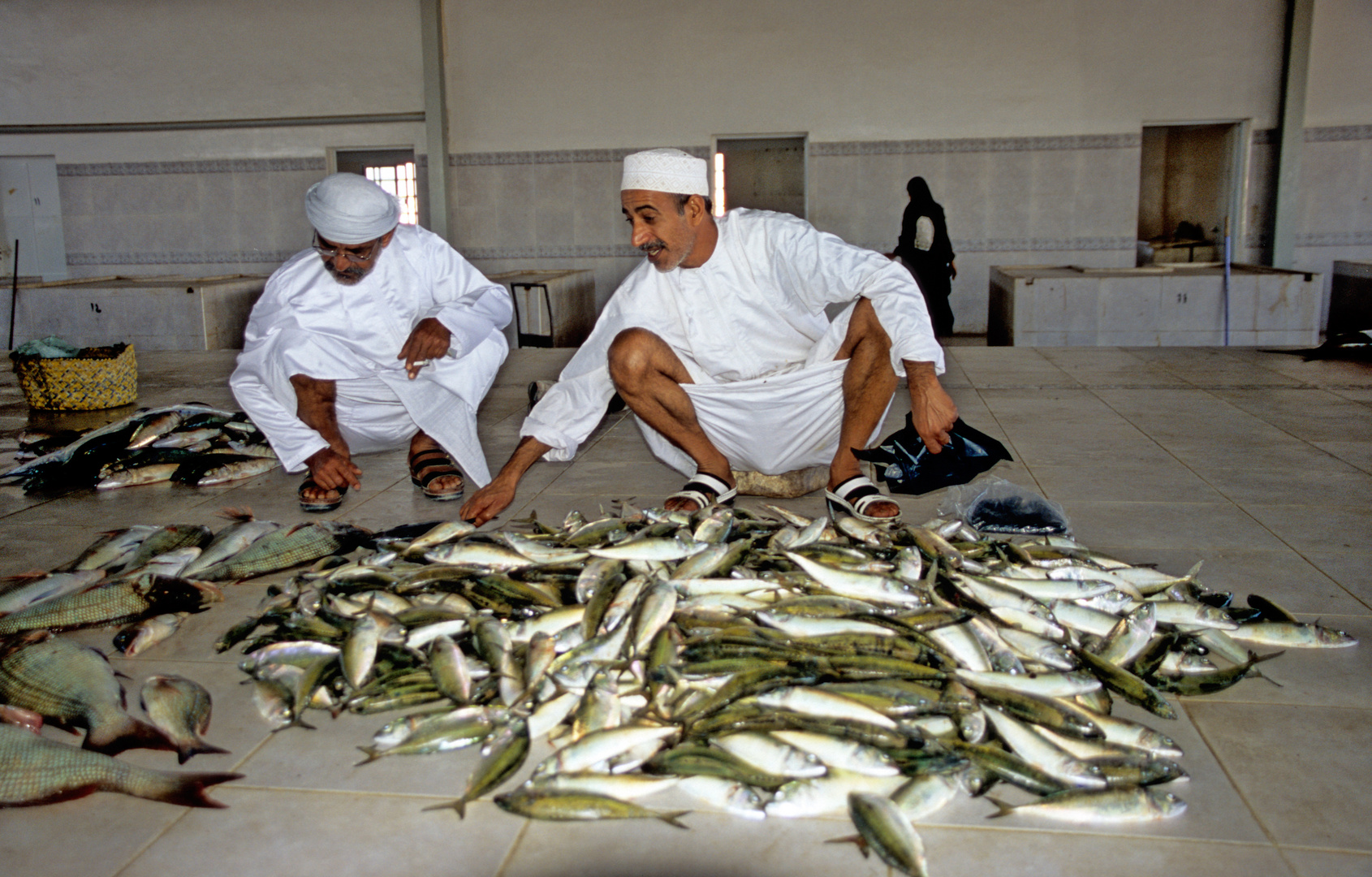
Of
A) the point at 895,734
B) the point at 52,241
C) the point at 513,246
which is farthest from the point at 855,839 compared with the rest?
the point at 52,241

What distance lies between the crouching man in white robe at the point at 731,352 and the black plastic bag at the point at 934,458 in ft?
0.33

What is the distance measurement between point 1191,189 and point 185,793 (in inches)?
508

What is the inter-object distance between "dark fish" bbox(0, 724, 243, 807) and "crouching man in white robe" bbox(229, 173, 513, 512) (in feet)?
6.11

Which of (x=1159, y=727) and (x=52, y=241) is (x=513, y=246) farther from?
(x=1159, y=727)

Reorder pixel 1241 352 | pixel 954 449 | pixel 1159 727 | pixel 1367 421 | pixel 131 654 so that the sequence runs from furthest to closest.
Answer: pixel 1241 352, pixel 1367 421, pixel 954 449, pixel 131 654, pixel 1159 727

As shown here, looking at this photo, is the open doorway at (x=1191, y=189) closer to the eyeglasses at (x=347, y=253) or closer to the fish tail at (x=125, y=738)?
the eyeglasses at (x=347, y=253)

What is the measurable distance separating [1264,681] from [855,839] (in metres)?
1.04

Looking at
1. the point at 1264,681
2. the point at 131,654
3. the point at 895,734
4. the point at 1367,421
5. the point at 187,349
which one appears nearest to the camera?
the point at 895,734

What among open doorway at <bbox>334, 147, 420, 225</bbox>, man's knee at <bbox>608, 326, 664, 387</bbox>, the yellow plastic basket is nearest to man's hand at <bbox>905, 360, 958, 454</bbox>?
man's knee at <bbox>608, 326, 664, 387</bbox>

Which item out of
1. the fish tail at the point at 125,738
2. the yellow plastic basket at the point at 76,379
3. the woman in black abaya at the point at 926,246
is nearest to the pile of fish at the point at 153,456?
the yellow plastic basket at the point at 76,379

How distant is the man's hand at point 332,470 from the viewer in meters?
3.51

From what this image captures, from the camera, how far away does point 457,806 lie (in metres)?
1.63

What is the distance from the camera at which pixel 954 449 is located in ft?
9.64

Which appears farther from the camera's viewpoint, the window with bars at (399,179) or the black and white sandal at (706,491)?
the window with bars at (399,179)
